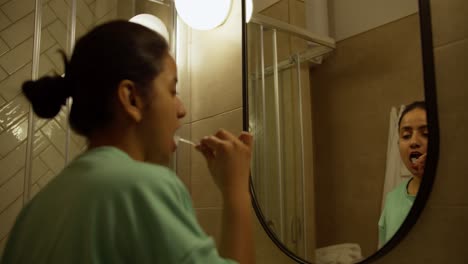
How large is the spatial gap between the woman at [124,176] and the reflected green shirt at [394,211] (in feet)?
0.87

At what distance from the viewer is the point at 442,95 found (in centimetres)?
66

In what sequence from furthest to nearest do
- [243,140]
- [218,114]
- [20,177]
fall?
[20,177]
[218,114]
[243,140]

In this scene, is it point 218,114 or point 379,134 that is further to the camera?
point 218,114

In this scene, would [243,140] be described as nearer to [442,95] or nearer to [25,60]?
[442,95]

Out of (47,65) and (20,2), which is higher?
(20,2)

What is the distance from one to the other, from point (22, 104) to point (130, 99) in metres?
1.15

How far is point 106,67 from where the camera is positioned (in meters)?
0.57

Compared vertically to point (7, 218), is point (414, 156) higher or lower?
higher

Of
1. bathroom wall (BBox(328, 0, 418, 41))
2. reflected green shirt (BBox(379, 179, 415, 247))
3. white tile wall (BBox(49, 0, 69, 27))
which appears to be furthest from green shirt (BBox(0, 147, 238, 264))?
white tile wall (BBox(49, 0, 69, 27))

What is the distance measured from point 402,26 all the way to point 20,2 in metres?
1.44

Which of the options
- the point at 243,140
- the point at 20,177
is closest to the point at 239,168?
the point at 243,140

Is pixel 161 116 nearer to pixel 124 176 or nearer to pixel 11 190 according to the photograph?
pixel 124 176

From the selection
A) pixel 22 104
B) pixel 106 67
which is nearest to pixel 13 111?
pixel 22 104

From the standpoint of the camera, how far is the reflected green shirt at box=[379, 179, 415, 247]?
691 mm
